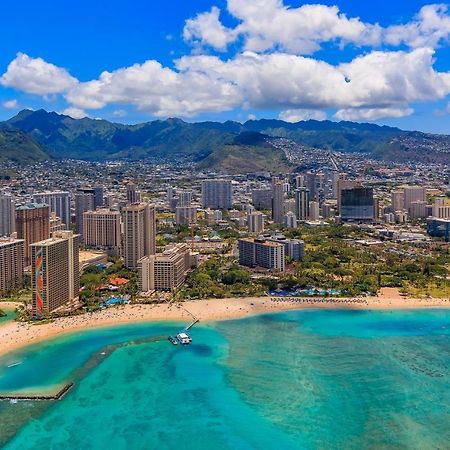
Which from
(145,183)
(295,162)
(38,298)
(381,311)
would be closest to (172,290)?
(38,298)

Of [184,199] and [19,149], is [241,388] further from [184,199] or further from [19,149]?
[19,149]

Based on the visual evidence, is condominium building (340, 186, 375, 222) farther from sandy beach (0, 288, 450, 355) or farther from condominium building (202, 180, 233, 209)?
sandy beach (0, 288, 450, 355)

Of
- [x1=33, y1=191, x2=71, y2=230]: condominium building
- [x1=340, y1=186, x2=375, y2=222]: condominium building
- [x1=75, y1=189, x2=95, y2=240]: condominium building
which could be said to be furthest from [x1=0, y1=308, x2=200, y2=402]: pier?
[x1=340, y1=186, x2=375, y2=222]: condominium building

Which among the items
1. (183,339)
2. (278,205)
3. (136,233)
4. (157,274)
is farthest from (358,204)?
(183,339)

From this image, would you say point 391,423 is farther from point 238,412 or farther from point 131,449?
point 131,449

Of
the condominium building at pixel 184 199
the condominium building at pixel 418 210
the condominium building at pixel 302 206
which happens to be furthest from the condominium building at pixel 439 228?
the condominium building at pixel 184 199

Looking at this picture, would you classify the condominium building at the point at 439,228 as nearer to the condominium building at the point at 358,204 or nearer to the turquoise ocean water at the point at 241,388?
the condominium building at the point at 358,204
